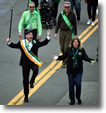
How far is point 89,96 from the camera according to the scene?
13797mm

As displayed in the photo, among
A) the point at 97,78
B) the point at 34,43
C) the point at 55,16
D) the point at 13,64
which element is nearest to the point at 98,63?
the point at 97,78

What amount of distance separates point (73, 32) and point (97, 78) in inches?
60.0

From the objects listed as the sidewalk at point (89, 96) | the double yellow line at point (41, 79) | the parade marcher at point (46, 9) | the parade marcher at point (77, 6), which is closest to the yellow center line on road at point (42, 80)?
the double yellow line at point (41, 79)

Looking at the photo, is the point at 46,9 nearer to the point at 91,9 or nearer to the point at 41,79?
the point at 91,9

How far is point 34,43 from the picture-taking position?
1341cm

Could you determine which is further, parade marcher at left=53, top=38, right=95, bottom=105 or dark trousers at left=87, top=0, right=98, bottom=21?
dark trousers at left=87, top=0, right=98, bottom=21

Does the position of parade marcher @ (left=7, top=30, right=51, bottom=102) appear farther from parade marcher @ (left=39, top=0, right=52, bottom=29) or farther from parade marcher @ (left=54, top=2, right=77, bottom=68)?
Answer: parade marcher @ (left=39, top=0, right=52, bottom=29)

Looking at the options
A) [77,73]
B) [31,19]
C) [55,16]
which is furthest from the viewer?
[55,16]

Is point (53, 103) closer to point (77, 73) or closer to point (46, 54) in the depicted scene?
point (77, 73)

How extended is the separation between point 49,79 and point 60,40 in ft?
3.60

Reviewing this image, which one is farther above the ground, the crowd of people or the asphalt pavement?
the crowd of people

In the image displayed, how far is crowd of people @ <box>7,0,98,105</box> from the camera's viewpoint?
1336 cm

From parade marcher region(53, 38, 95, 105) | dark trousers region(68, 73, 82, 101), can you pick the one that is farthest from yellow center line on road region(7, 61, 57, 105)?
parade marcher region(53, 38, 95, 105)

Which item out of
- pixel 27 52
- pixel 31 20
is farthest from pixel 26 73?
pixel 31 20
